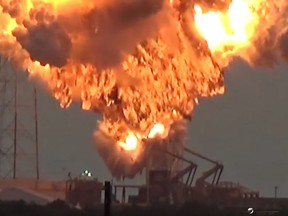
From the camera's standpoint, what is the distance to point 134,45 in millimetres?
86125

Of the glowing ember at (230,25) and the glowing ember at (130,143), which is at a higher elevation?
the glowing ember at (230,25)

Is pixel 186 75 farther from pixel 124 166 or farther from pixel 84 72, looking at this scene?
pixel 124 166

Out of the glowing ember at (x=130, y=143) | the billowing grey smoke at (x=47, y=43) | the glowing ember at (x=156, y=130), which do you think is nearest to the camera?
the billowing grey smoke at (x=47, y=43)

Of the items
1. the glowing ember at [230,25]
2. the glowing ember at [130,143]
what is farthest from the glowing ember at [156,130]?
the glowing ember at [230,25]

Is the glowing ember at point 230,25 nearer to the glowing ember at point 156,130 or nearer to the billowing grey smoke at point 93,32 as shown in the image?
the billowing grey smoke at point 93,32

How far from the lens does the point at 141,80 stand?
87375mm

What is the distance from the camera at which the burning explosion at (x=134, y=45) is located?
82.4 metres

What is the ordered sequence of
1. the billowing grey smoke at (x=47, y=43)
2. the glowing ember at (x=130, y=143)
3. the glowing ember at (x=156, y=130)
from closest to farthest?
1. the billowing grey smoke at (x=47, y=43)
2. the glowing ember at (x=130, y=143)
3. the glowing ember at (x=156, y=130)

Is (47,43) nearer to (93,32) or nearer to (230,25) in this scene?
(93,32)

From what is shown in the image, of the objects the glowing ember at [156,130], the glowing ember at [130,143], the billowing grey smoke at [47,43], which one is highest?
the billowing grey smoke at [47,43]

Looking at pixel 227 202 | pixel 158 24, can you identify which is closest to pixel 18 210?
pixel 227 202

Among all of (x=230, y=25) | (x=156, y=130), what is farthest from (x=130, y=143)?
(x=230, y=25)

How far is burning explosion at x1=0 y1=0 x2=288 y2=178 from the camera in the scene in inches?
3243

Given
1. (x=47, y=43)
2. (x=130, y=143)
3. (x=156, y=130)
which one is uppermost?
(x=47, y=43)
